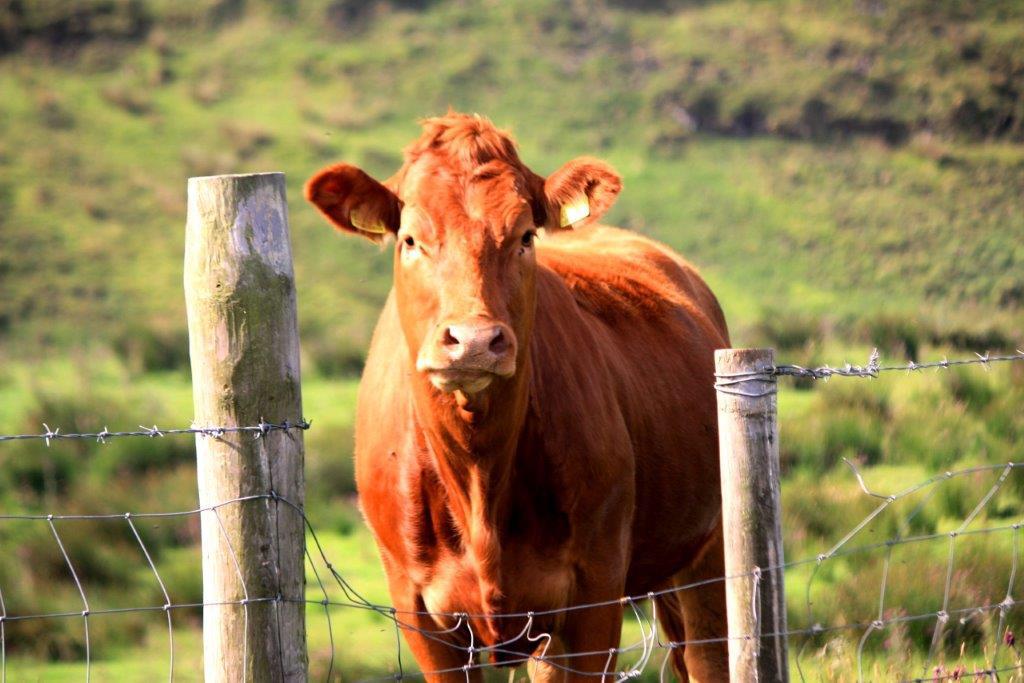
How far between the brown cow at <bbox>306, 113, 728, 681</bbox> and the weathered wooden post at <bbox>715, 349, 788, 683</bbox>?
29.3 inches

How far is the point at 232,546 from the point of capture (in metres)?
3.23

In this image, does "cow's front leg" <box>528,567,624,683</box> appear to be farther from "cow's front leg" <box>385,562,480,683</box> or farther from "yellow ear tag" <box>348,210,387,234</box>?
"yellow ear tag" <box>348,210,387,234</box>

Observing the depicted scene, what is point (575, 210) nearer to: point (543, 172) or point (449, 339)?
point (449, 339)

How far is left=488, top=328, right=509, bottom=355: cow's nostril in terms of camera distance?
12.7 feet

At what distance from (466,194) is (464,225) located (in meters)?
0.15

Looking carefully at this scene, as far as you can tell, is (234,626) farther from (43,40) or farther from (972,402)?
(43,40)

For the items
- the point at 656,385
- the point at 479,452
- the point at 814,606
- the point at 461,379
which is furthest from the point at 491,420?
the point at 814,606

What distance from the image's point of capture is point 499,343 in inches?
153

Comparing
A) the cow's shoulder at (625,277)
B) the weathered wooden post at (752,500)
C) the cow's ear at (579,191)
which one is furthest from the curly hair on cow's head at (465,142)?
the weathered wooden post at (752,500)

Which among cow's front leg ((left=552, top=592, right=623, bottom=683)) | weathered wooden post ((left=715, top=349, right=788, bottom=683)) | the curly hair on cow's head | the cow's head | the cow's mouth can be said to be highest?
the curly hair on cow's head

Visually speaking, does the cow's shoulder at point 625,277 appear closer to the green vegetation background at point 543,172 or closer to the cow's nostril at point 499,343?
the cow's nostril at point 499,343

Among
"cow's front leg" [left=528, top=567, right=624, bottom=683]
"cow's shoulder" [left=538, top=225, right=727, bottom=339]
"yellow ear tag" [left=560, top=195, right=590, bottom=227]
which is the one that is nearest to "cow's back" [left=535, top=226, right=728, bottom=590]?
"cow's shoulder" [left=538, top=225, right=727, bottom=339]

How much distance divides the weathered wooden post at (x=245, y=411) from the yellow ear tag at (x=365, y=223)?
50.2 inches

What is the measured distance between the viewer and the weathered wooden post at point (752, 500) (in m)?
3.42
